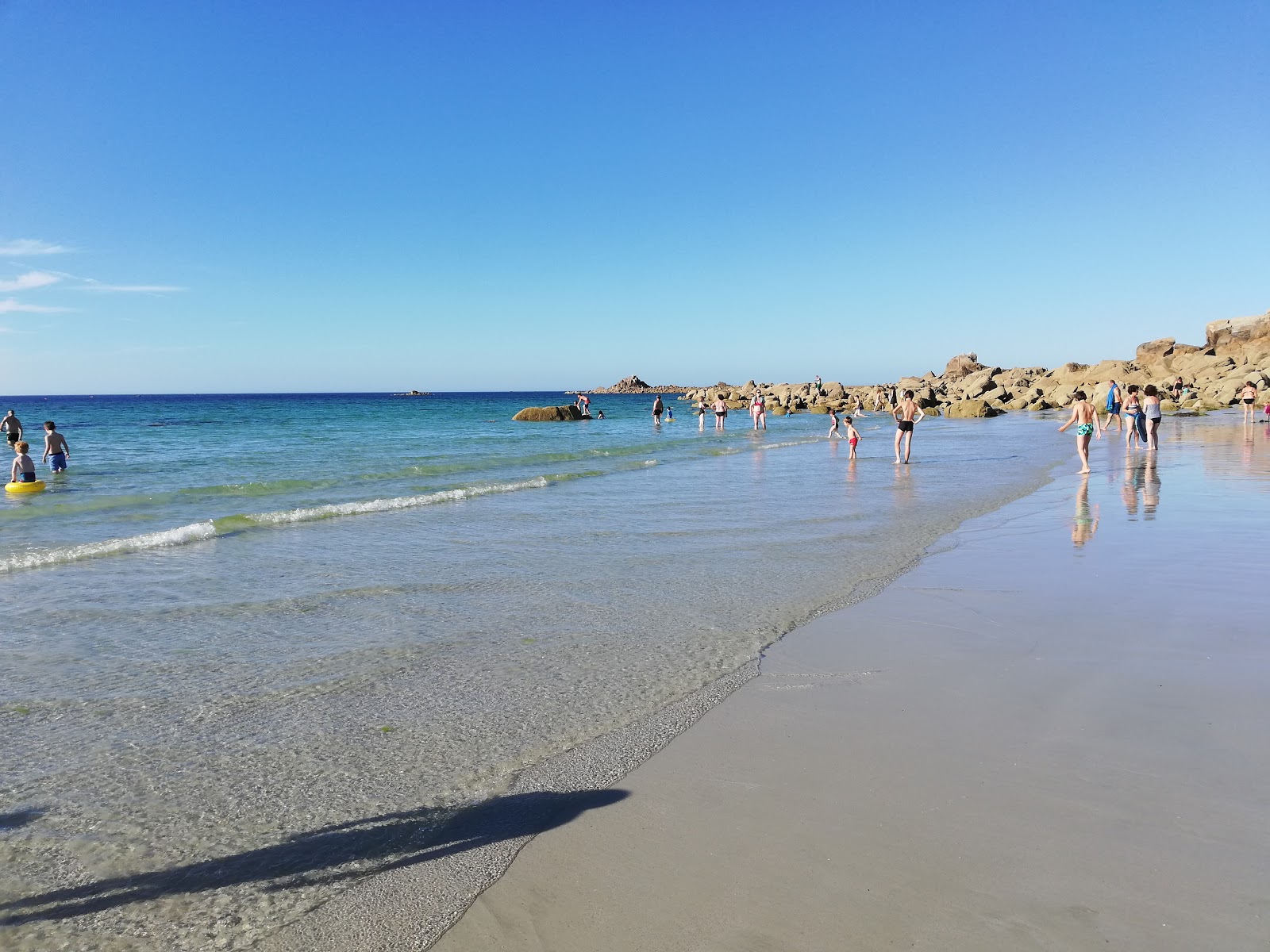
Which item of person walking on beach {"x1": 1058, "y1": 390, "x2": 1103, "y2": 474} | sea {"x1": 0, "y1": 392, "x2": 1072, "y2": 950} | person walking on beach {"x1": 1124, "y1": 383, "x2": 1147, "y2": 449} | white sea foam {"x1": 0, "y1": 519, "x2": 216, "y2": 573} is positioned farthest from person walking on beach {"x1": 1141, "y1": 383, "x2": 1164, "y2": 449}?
white sea foam {"x1": 0, "y1": 519, "x2": 216, "y2": 573}

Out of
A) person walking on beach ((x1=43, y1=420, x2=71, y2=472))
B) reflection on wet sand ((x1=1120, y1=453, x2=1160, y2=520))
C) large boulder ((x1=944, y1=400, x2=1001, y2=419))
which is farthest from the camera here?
large boulder ((x1=944, y1=400, x2=1001, y2=419))

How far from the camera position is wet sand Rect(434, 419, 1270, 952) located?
281 cm

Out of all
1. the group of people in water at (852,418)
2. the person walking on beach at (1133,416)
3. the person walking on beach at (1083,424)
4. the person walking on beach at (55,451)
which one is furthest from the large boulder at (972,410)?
the person walking on beach at (55,451)

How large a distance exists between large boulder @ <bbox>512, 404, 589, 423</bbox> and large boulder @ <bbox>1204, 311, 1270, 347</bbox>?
4985cm

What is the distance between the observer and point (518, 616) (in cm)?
715

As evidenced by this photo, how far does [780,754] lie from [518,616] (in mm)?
3481

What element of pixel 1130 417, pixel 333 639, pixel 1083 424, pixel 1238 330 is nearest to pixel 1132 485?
pixel 1083 424

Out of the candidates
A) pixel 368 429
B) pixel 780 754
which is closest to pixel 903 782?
pixel 780 754

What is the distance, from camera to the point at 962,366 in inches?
3851

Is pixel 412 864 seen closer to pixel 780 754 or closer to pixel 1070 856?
pixel 780 754

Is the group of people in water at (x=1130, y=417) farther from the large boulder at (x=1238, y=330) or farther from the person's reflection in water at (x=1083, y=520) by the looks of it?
the large boulder at (x=1238, y=330)

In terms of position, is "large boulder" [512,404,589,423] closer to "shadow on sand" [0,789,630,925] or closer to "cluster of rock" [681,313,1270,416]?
"cluster of rock" [681,313,1270,416]

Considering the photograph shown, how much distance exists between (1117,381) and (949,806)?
172 ft

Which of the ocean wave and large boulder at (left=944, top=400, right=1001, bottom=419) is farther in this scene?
large boulder at (left=944, top=400, right=1001, bottom=419)
